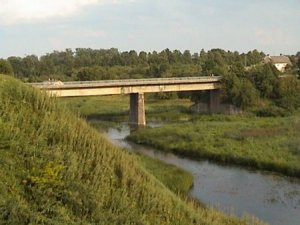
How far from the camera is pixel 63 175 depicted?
13.8 meters

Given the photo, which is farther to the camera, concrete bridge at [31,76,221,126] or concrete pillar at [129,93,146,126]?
concrete pillar at [129,93,146,126]

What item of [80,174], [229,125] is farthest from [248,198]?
[229,125]

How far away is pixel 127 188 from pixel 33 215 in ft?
10.9

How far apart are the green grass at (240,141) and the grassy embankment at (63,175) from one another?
18690mm

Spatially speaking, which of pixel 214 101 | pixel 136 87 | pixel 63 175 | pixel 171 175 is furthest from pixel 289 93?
pixel 63 175

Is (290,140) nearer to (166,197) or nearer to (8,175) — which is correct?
(166,197)

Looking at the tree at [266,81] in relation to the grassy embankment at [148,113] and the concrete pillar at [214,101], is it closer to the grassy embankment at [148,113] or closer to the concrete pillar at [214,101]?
the concrete pillar at [214,101]

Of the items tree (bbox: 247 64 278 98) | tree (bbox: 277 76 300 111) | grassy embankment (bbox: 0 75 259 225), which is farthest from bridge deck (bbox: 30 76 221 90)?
grassy embankment (bbox: 0 75 259 225)

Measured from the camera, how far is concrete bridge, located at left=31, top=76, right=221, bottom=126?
55.9m

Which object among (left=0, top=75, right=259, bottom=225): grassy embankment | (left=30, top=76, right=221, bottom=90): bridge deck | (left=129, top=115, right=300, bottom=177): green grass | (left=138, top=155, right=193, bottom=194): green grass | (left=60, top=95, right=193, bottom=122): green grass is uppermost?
(left=30, top=76, right=221, bottom=90): bridge deck

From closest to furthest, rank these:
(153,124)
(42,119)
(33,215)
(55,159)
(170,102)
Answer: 1. (33,215)
2. (55,159)
3. (42,119)
4. (153,124)
5. (170,102)

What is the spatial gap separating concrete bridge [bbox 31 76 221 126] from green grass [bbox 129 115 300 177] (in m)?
8.71

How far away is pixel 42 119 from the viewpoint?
15.1 metres

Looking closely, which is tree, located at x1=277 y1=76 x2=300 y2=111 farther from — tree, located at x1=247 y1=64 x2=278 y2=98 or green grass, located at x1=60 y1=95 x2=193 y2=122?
green grass, located at x1=60 y1=95 x2=193 y2=122
